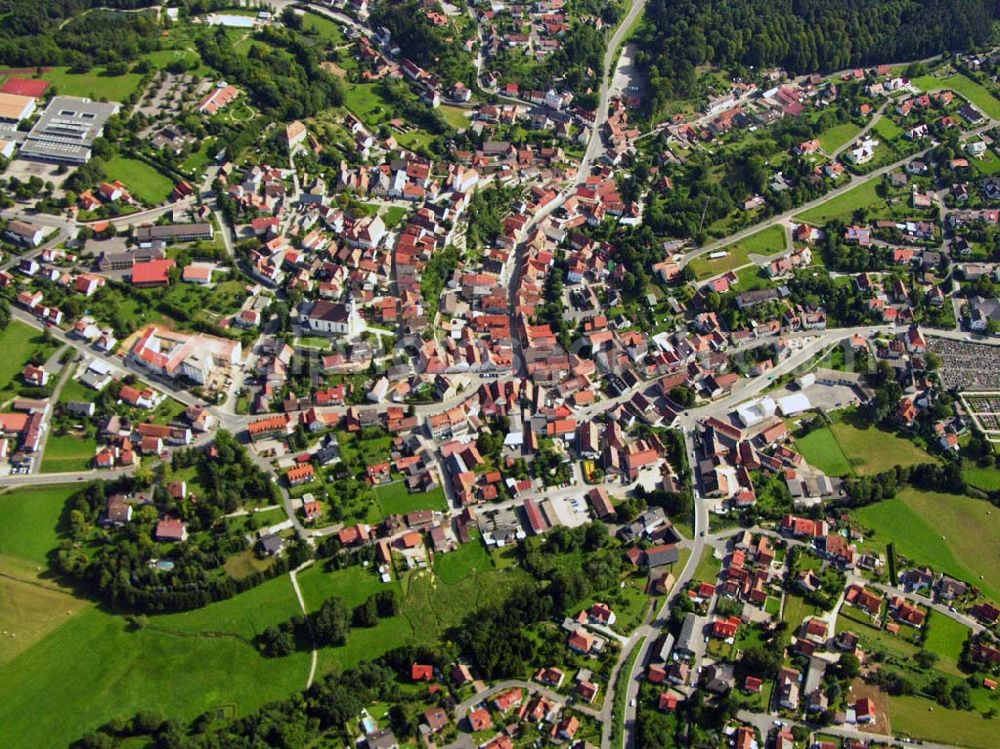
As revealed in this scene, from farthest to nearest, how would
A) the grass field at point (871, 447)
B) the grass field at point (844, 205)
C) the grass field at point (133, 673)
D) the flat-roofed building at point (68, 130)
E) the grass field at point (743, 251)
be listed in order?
the grass field at point (844, 205) < the grass field at point (743, 251) < the flat-roofed building at point (68, 130) < the grass field at point (871, 447) < the grass field at point (133, 673)

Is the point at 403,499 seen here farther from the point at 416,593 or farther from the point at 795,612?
the point at 795,612

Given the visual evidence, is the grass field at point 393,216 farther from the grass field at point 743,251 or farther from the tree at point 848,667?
the tree at point 848,667

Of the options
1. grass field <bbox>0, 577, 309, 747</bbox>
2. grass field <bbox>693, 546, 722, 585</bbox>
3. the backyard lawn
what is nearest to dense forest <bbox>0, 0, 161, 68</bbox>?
grass field <bbox>0, 577, 309, 747</bbox>

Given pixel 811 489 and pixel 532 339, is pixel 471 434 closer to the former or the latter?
pixel 532 339

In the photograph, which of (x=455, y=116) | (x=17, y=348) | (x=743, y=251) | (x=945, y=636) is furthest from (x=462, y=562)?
(x=455, y=116)

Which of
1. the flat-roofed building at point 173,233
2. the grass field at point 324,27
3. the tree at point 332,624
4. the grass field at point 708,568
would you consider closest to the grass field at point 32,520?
the tree at point 332,624

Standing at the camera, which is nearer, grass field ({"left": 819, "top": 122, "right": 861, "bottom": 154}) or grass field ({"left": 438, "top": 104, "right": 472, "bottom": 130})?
grass field ({"left": 438, "top": 104, "right": 472, "bottom": 130})

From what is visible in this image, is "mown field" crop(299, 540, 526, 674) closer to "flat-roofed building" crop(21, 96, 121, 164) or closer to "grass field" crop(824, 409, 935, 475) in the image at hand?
"grass field" crop(824, 409, 935, 475)
